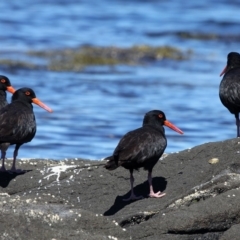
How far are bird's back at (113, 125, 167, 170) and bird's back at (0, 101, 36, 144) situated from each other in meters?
1.23

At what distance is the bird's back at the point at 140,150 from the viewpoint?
314 inches

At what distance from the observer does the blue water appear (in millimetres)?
15117

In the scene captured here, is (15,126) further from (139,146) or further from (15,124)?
(139,146)

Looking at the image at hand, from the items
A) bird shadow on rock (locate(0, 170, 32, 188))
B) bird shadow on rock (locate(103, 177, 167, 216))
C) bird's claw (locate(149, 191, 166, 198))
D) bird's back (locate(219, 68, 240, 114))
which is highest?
bird's back (locate(219, 68, 240, 114))

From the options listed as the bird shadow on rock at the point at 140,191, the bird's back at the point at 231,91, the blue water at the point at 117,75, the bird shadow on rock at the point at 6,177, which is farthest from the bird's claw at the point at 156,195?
the blue water at the point at 117,75

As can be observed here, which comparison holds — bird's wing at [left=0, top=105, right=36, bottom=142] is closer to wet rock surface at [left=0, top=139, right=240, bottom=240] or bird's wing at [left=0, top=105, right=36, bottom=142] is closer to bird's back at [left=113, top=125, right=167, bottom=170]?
wet rock surface at [left=0, top=139, right=240, bottom=240]

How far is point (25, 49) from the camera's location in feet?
79.6

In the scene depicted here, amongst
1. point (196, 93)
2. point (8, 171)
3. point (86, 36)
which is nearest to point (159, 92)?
point (196, 93)

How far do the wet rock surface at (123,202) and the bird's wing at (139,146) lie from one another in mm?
361

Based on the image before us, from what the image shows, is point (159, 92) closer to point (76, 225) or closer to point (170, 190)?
point (170, 190)

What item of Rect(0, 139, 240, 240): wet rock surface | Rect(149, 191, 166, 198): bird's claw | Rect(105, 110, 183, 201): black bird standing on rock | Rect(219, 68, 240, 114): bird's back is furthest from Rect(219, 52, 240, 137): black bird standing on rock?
Rect(149, 191, 166, 198): bird's claw

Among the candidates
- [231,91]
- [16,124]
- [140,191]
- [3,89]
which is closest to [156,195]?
[140,191]

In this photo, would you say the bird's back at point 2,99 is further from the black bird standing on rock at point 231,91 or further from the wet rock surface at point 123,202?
the black bird standing on rock at point 231,91

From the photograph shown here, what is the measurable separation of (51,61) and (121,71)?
2.24 meters
